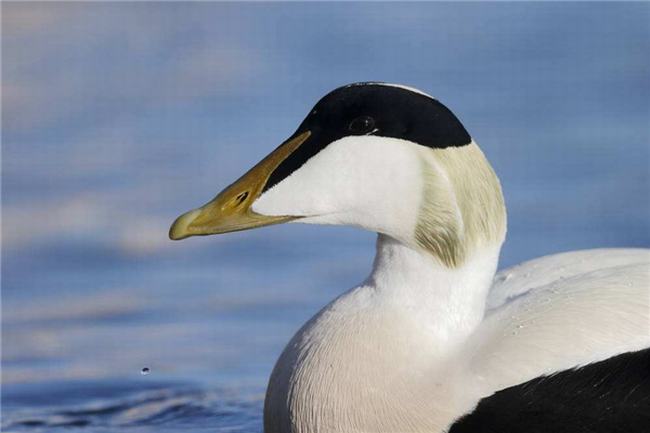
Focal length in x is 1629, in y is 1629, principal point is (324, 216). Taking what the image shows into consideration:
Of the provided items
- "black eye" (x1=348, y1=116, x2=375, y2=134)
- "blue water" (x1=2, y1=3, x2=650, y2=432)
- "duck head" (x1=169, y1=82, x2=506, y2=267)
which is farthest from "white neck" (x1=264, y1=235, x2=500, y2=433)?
"blue water" (x1=2, y1=3, x2=650, y2=432)

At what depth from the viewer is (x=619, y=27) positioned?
12.2 metres

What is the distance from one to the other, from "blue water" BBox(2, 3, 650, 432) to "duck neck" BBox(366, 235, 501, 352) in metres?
1.51

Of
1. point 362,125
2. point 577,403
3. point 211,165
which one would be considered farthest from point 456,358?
point 211,165

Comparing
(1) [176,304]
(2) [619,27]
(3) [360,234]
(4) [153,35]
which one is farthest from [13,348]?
(2) [619,27]

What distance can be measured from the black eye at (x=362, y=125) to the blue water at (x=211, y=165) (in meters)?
1.81

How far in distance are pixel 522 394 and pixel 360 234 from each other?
361cm

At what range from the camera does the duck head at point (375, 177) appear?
15.1ft

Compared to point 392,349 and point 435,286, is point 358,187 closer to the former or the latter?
point 435,286

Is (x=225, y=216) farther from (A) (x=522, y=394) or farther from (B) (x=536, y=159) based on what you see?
(B) (x=536, y=159)

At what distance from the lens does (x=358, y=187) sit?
15.2ft

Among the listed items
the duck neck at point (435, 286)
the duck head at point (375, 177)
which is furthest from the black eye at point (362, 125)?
the duck neck at point (435, 286)

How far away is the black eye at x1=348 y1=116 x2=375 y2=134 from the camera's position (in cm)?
462

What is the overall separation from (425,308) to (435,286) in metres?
0.07

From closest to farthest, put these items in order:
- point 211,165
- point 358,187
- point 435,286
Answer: point 358,187 < point 435,286 < point 211,165
